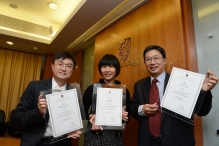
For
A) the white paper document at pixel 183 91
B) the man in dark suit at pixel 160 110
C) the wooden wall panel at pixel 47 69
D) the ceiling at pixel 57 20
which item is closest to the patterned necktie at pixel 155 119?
the man in dark suit at pixel 160 110

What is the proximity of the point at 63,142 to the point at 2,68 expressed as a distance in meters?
3.62

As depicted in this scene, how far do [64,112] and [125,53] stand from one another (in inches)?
56.8

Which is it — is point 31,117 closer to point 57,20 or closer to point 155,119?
point 155,119

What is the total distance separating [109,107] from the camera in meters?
1.12

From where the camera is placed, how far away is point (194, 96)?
978 millimetres

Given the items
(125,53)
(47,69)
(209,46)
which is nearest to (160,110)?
(209,46)

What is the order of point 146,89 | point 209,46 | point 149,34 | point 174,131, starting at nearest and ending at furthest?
point 174,131 → point 146,89 → point 209,46 → point 149,34

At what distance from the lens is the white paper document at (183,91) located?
0.98m

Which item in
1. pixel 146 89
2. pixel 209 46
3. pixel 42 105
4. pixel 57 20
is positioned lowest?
pixel 42 105

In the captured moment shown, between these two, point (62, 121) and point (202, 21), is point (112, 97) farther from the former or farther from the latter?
point (202, 21)

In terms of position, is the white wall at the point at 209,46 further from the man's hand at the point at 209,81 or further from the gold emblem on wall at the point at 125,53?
the gold emblem on wall at the point at 125,53

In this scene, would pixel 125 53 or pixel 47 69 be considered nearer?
pixel 125 53

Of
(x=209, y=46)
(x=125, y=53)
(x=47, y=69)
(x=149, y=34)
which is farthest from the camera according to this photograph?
(x=47, y=69)

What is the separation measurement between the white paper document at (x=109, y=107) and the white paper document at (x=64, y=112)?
150 millimetres
